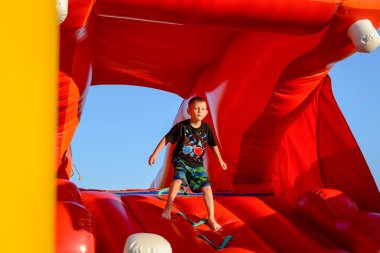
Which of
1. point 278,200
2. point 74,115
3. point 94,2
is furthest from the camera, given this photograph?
point 74,115

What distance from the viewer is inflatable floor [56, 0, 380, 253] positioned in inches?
94.7

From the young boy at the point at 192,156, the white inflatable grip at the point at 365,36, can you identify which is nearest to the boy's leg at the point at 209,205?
the young boy at the point at 192,156

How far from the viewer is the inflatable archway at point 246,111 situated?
241cm

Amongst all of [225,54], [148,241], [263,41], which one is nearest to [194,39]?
[225,54]

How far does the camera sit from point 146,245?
5.41 feet

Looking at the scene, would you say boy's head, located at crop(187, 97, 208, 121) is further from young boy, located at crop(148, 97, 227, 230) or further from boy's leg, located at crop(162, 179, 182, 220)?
boy's leg, located at crop(162, 179, 182, 220)

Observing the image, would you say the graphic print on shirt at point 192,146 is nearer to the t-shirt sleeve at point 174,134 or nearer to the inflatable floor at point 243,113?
the t-shirt sleeve at point 174,134

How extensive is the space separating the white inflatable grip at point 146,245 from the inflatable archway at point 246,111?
255 millimetres

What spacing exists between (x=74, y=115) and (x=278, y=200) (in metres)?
1.44

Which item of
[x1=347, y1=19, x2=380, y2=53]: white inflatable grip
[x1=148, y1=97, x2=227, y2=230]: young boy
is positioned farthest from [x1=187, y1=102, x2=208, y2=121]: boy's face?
[x1=347, y1=19, x2=380, y2=53]: white inflatable grip

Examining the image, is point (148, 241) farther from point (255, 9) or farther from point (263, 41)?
point (263, 41)

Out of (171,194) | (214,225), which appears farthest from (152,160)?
(214,225)

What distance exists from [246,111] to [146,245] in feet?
6.29

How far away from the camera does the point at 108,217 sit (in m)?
2.45
